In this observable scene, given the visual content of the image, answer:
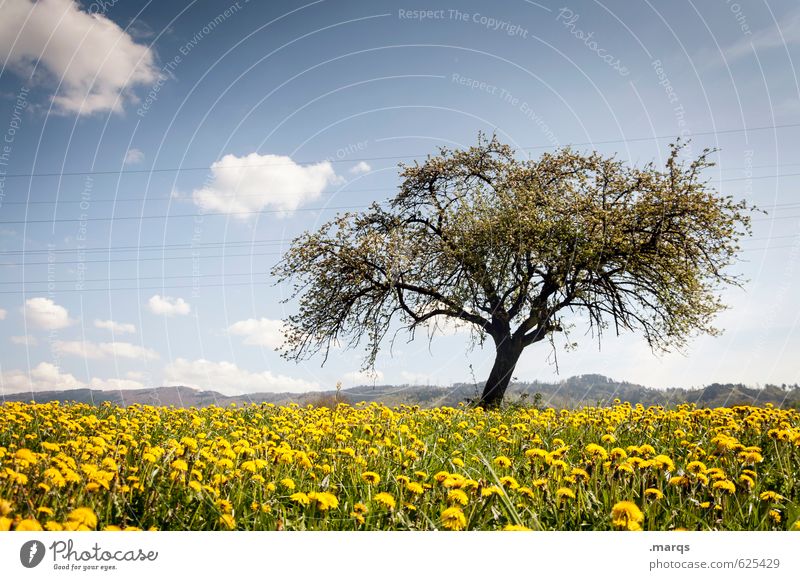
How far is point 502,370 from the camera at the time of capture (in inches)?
643

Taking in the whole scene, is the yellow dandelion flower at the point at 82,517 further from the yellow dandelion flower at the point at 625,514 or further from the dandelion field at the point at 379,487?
the yellow dandelion flower at the point at 625,514

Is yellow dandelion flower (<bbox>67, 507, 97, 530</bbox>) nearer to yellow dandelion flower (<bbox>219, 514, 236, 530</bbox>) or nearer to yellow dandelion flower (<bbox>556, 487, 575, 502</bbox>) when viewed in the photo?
yellow dandelion flower (<bbox>219, 514, 236, 530</bbox>)

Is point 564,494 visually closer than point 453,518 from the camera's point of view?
No

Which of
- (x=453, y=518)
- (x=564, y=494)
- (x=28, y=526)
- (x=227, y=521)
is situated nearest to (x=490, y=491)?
(x=453, y=518)

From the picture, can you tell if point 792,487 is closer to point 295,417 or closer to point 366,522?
point 366,522

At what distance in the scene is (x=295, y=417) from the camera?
679 centimetres

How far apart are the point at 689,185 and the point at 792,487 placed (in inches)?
528

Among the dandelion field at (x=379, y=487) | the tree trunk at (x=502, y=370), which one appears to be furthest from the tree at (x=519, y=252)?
the dandelion field at (x=379, y=487)
